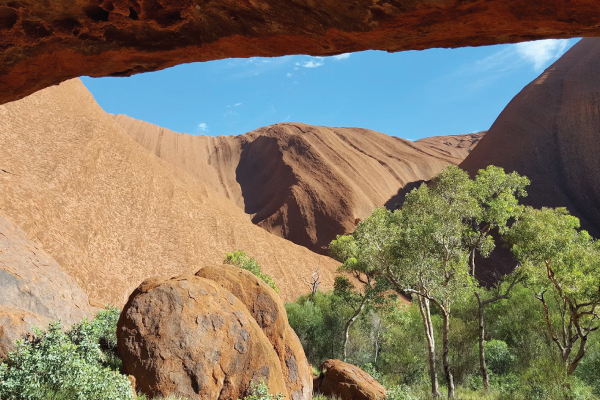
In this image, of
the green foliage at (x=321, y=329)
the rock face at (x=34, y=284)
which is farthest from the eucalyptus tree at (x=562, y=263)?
the rock face at (x=34, y=284)

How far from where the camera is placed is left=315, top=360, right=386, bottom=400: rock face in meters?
13.1

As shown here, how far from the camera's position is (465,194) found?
1831 cm

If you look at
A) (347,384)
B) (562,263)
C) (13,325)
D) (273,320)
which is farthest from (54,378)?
(562,263)

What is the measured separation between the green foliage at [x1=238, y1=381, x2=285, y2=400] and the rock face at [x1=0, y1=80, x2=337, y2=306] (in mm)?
21815

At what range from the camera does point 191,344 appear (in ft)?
30.1

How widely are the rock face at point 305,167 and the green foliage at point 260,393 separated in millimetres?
51669

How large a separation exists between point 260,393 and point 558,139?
60892 millimetres

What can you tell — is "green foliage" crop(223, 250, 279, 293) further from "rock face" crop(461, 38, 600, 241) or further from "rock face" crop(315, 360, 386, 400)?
"rock face" crop(461, 38, 600, 241)

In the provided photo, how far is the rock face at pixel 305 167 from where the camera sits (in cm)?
6856

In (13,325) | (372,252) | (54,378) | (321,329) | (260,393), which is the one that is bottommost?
(321,329)

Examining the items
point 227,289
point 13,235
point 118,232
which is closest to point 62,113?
point 118,232

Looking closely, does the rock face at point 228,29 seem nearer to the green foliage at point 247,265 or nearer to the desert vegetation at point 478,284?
the desert vegetation at point 478,284

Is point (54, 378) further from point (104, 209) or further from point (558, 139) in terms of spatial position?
point (558, 139)


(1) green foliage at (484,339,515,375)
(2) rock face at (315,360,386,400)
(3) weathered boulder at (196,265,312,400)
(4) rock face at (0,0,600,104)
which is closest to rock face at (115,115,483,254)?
(1) green foliage at (484,339,515,375)
